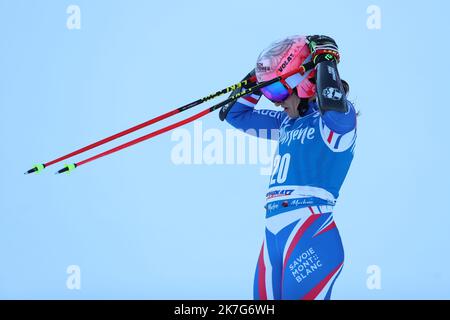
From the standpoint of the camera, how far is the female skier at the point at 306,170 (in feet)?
8.78

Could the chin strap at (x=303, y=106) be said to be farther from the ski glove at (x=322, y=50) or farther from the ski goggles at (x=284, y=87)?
the ski glove at (x=322, y=50)

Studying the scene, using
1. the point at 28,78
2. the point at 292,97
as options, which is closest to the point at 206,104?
the point at 28,78

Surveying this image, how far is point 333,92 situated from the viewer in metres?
2.64

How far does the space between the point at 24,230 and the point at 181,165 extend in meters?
0.90

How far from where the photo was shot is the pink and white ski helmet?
283 cm

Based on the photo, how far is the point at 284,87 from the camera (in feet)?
9.29

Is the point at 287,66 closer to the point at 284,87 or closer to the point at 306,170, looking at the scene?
the point at 284,87

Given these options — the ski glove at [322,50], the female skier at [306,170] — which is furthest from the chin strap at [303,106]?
the ski glove at [322,50]

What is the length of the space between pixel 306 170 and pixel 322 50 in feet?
1.29

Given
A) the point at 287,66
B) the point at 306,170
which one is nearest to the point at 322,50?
the point at 287,66

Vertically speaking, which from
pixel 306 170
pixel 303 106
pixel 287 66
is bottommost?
pixel 306 170

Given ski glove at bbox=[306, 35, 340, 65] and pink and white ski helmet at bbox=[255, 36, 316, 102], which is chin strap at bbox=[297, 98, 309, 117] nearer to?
pink and white ski helmet at bbox=[255, 36, 316, 102]

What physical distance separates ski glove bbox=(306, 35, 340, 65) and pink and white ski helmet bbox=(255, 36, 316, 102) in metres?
0.05

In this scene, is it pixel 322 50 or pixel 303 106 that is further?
pixel 303 106
